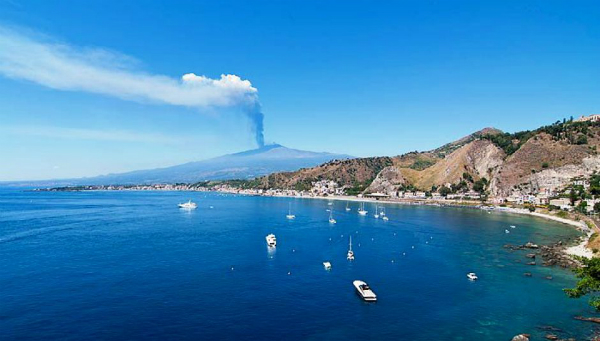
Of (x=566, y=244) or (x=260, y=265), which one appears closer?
(x=260, y=265)

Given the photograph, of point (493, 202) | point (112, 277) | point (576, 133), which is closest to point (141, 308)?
point (112, 277)

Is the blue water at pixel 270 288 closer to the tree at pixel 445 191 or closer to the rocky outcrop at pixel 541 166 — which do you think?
the rocky outcrop at pixel 541 166

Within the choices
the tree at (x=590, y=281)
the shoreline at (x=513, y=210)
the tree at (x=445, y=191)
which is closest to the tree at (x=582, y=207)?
the shoreline at (x=513, y=210)

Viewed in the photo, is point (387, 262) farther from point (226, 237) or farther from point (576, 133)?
point (576, 133)

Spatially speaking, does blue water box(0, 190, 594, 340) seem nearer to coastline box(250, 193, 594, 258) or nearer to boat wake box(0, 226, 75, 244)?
boat wake box(0, 226, 75, 244)

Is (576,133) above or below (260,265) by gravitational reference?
above

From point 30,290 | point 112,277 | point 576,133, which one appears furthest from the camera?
point 576,133

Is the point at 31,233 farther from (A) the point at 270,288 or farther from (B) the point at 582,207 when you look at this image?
(B) the point at 582,207

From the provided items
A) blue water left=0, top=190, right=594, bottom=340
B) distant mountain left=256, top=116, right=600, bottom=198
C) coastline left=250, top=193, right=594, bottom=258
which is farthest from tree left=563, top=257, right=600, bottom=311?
distant mountain left=256, top=116, right=600, bottom=198
